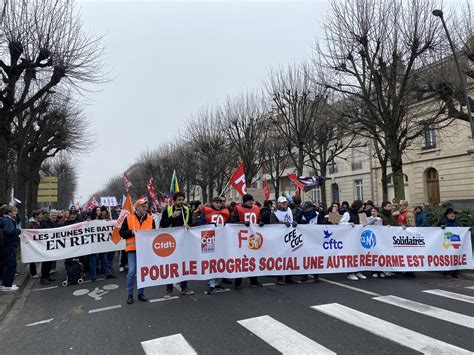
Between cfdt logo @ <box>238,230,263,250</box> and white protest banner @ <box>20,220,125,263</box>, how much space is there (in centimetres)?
314

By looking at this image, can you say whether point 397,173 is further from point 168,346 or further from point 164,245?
point 168,346

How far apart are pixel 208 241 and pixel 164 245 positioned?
0.88 meters

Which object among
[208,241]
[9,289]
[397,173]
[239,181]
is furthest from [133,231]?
[397,173]

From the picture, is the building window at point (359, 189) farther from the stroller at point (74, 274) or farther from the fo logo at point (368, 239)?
the stroller at point (74, 274)

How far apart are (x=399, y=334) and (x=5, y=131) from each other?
43.5 ft

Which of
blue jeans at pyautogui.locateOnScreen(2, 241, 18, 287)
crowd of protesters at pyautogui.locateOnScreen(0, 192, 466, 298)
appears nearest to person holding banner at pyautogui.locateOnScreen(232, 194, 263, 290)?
crowd of protesters at pyautogui.locateOnScreen(0, 192, 466, 298)

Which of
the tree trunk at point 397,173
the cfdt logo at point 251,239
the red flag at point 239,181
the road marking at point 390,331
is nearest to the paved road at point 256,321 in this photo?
the road marking at point 390,331

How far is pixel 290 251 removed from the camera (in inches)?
315

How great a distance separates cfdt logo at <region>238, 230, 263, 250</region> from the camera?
25.2 ft

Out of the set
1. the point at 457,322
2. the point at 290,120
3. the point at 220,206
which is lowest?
the point at 457,322

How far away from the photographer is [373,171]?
35.3 m

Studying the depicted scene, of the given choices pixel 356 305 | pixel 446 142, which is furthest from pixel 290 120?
pixel 356 305

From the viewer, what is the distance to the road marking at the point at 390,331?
13.9 ft

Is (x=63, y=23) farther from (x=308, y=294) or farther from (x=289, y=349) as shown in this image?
(x=289, y=349)
